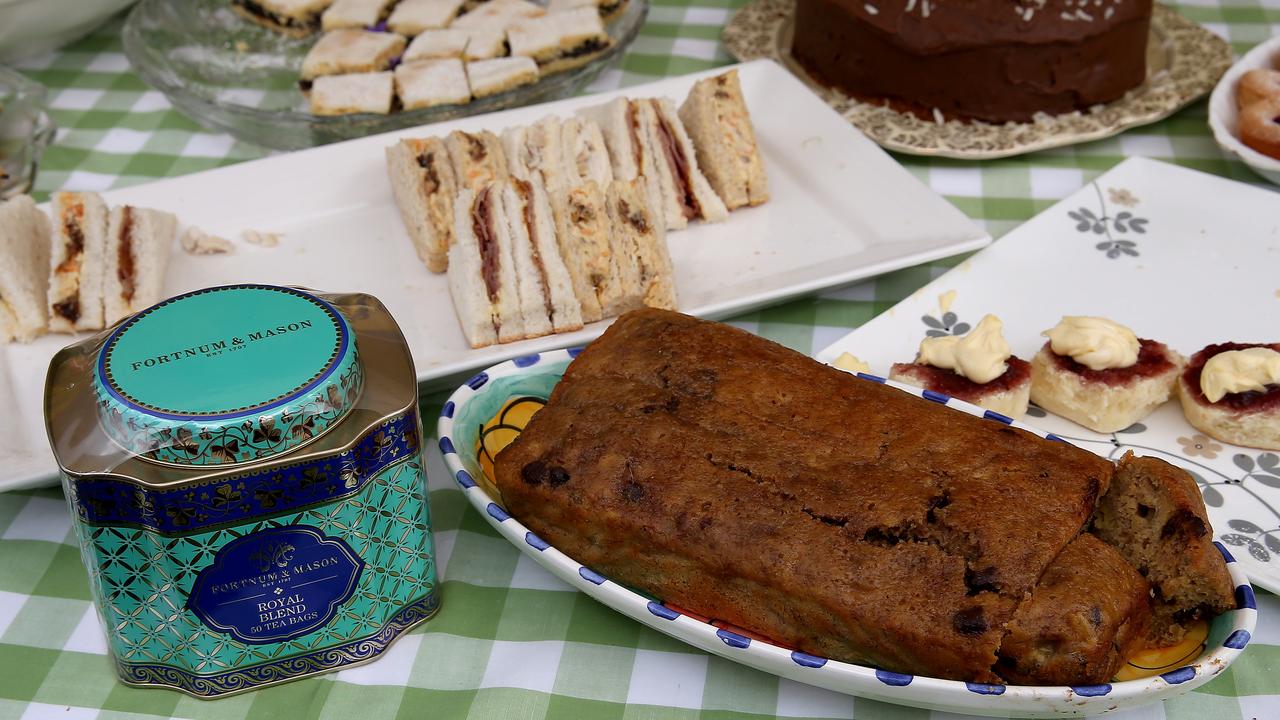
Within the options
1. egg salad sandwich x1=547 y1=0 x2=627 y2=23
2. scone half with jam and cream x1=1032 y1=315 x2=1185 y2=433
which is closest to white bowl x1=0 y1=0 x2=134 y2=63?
egg salad sandwich x1=547 y1=0 x2=627 y2=23

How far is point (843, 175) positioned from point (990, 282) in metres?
0.55

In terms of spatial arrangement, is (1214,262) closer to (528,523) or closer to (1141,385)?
(1141,385)

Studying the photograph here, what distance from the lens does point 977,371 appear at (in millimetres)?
2107

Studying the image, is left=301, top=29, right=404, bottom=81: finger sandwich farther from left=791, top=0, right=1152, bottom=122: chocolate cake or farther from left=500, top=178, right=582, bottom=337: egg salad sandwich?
left=791, top=0, right=1152, bottom=122: chocolate cake

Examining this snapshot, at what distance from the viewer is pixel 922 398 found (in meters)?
1.88

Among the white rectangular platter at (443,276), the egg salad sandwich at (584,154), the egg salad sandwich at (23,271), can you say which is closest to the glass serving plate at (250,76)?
the white rectangular platter at (443,276)

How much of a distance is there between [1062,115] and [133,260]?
98.4 inches

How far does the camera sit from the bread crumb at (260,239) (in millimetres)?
2869

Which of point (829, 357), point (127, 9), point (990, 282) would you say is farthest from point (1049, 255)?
point (127, 9)

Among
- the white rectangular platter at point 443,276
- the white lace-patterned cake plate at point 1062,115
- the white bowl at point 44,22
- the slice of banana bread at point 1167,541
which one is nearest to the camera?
the slice of banana bread at point 1167,541

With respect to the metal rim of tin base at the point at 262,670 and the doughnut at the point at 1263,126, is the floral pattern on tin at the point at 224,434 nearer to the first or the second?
the metal rim of tin base at the point at 262,670

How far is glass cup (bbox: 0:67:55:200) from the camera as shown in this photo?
315 cm

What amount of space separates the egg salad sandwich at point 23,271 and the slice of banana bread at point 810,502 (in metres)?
1.38

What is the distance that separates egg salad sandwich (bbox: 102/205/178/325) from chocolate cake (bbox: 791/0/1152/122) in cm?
195
